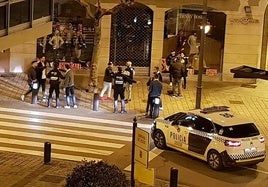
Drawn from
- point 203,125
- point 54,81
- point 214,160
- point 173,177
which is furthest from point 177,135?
point 54,81

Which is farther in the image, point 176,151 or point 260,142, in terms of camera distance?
point 176,151

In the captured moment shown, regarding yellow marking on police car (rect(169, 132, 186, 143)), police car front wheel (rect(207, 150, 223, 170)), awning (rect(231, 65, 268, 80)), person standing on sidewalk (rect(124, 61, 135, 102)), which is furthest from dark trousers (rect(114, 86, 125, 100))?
awning (rect(231, 65, 268, 80))

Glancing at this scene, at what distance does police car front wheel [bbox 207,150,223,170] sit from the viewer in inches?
765

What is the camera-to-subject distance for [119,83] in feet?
85.9

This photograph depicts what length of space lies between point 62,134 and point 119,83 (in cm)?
406

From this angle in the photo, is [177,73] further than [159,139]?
Yes

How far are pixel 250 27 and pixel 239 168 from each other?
46.8ft

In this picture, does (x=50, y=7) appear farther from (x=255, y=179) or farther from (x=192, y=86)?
(x=192, y=86)

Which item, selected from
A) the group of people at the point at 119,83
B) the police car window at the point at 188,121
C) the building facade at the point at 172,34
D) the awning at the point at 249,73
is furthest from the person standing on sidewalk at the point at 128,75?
the awning at the point at 249,73

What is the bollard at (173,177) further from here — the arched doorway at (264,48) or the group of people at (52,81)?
the arched doorway at (264,48)

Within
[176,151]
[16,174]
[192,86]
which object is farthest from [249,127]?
[192,86]

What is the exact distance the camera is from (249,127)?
19812 mm

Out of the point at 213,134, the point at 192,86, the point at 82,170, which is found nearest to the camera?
the point at 82,170

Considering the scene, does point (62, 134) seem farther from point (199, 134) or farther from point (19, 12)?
point (199, 134)
